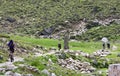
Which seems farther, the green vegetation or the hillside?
the hillside

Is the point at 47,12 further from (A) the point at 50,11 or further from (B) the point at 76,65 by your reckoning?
(B) the point at 76,65

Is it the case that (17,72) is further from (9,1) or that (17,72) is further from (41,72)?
(9,1)

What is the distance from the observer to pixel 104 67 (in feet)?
153

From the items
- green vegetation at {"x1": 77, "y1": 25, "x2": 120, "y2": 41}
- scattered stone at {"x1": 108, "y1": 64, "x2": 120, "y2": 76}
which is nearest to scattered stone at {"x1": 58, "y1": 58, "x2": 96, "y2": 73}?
scattered stone at {"x1": 108, "y1": 64, "x2": 120, "y2": 76}

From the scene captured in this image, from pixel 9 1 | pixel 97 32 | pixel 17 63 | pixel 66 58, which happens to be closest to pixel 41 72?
pixel 17 63

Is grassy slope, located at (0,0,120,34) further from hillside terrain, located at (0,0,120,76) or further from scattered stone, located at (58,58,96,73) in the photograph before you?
scattered stone, located at (58,58,96,73)

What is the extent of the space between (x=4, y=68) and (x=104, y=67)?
59.4 feet

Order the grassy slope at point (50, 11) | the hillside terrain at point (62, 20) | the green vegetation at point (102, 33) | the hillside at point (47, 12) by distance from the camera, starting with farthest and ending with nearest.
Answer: the grassy slope at point (50, 11) < the hillside at point (47, 12) < the hillside terrain at point (62, 20) < the green vegetation at point (102, 33)

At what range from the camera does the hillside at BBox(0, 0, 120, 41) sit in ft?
459

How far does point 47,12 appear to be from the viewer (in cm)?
15212

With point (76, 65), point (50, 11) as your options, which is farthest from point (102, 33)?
point (76, 65)

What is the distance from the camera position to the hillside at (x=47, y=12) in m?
140

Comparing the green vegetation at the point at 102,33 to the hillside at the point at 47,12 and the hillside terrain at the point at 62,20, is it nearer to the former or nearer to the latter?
the hillside terrain at the point at 62,20

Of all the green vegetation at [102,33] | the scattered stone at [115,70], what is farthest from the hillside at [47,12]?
the scattered stone at [115,70]
